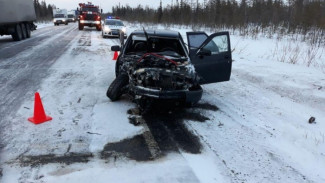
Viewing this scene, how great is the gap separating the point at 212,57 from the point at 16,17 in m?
15.5

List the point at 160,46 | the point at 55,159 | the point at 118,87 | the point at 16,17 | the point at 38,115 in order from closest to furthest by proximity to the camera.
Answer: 1. the point at 55,159
2. the point at 38,115
3. the point at 118,87
4. the point at 160,46
5. the point at 16,17

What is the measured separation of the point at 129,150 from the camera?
409cm

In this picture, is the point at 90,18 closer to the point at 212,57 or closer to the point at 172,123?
the point at 212,57

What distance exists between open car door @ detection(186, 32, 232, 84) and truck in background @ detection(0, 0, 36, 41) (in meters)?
13.5

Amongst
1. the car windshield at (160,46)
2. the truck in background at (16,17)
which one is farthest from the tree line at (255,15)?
the truck in background at (16,17)

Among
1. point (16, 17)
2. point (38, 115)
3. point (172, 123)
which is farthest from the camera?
point (16, 17)

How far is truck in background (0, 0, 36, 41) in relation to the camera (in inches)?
628

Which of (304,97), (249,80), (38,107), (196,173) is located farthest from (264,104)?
(38,107)

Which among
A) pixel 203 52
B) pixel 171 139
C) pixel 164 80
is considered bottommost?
pixel 171 139

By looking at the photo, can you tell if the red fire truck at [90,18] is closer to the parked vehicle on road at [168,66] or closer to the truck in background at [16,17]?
the truck in background at [16,17]

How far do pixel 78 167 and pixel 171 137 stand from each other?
1570mm

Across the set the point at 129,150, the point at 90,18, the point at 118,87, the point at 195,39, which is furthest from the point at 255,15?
the point at 129,150

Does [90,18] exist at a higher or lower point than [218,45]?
higher

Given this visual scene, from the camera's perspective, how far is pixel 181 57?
19.5 ft
